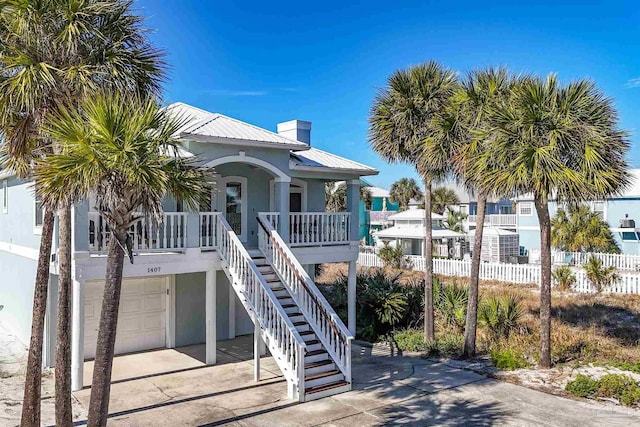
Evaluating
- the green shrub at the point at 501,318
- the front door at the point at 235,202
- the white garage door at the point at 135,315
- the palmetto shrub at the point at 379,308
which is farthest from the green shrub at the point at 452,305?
the white garage door at the point at 135,315

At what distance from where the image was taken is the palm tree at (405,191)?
5234 cm

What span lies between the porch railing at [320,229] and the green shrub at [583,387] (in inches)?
281

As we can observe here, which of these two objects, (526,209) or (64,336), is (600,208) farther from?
(64,336)

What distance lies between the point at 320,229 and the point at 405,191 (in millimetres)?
38414

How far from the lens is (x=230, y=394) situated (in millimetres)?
10547

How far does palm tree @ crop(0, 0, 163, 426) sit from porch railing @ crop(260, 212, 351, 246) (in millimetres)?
6874

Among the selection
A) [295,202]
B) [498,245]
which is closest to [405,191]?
[498,245]

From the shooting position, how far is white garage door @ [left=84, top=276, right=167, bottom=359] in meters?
13.6

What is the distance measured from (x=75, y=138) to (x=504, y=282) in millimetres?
23564

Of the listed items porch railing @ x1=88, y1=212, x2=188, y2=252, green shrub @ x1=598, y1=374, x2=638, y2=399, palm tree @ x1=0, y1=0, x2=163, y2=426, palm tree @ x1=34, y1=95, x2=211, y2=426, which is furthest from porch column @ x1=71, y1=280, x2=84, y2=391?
green shrub @ x1=598, y1=374, x2=638, y2=399

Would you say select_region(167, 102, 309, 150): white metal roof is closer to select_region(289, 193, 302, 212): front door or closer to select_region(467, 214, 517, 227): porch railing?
select_region(289, 193, 302, 212): front door

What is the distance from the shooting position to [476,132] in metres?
12.2

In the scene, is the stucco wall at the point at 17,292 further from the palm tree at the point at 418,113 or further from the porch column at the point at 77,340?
the palm tree at the point at 418,113

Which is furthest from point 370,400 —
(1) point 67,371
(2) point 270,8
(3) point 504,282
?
(3) point 504,282
